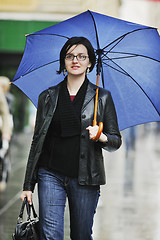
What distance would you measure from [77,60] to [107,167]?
32.6 ft

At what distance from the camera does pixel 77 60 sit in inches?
151

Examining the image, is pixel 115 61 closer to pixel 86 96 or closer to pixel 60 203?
pixel 86 96

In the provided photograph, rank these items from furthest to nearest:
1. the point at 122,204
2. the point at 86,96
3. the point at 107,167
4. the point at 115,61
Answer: the point at 107,167
the point at 122,204
the point at 115,61
the point at 86,96

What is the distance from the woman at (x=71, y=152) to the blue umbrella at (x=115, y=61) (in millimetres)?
357

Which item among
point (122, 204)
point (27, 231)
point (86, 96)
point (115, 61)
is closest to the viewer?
point (27, 231)

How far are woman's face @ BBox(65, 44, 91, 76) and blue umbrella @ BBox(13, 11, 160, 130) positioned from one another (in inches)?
10.1

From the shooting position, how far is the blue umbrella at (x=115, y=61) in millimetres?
4172

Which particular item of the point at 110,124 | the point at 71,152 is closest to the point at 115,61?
the point at 110,124

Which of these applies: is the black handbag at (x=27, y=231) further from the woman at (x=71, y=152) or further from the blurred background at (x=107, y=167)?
the blurred background at (x=107, y=167)

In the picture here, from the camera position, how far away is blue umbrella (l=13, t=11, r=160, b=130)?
4172 mm

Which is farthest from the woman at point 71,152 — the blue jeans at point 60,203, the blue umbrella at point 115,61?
the blue umbrella at point 115,61

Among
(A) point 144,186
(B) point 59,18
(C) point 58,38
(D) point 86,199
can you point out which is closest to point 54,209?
(D) point 86,199

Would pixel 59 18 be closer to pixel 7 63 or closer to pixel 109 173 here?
pixel 7 63

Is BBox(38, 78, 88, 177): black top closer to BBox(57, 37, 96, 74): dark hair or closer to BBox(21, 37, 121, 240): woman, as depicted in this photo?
A: BBox(21, 37, 121, 240): woman
